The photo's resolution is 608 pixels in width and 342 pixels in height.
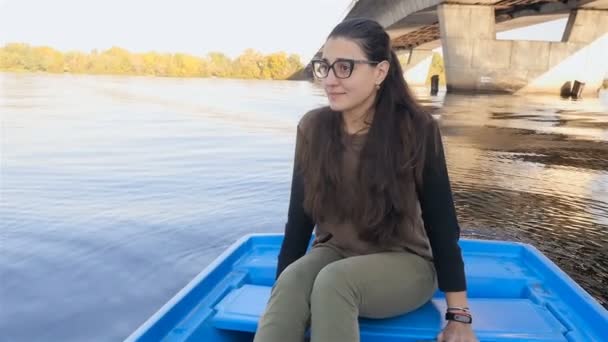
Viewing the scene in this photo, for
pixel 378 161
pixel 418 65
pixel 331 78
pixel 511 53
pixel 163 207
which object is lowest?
pixel 163 207

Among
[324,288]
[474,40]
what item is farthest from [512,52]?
[324,288]

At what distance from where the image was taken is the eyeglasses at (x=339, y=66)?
1.86m

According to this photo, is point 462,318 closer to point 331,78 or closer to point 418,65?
point 331,78

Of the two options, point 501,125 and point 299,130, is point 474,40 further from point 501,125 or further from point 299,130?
point 299,130

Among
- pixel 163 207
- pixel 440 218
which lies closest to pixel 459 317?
pixel 440 218

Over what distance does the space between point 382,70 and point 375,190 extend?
421 millimetres

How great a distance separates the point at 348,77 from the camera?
→ 1871mm

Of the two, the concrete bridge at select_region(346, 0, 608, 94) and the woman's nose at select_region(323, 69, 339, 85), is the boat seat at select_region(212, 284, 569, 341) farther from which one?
the concrete bridge at select_region(346, 0, 608, 94)

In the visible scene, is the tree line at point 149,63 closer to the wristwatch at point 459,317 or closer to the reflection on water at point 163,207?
the reflection on water at point 163,207

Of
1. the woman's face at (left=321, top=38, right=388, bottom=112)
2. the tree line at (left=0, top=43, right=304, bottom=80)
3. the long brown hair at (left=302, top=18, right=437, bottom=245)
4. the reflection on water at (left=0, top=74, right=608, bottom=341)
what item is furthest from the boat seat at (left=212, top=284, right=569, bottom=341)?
the tree line at (left=0, top=43, right=304, bottom=80)

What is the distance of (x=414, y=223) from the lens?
6.27 ft

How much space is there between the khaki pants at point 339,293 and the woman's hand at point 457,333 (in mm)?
157

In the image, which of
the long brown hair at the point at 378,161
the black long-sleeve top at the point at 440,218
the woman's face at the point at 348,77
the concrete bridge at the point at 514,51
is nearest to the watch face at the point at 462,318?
the black long-sleeve top at the point at 440,218

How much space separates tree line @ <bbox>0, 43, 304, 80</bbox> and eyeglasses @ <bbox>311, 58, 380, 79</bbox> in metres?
67.2
